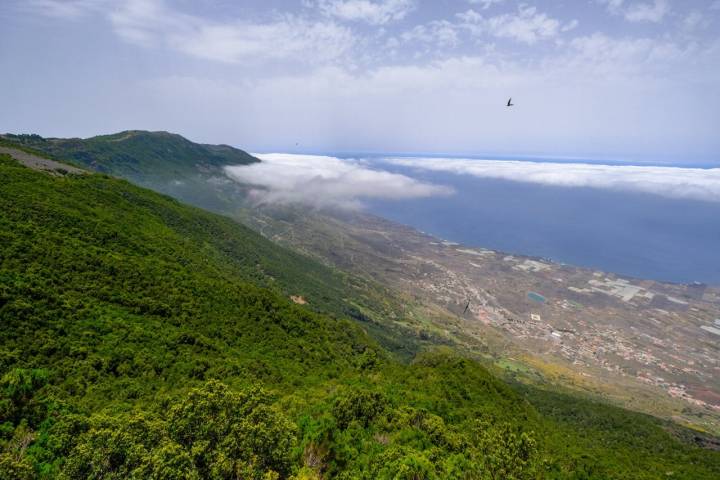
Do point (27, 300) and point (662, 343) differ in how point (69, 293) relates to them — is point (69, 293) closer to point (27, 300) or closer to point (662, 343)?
point (27, 300)

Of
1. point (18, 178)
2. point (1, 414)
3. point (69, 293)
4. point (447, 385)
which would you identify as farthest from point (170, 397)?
point (18, 178)

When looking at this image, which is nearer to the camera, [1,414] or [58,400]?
[1,414]

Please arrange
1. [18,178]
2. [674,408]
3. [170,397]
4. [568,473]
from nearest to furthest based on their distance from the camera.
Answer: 1. [170,397]
2. [568,473]
3. [18,178]
4. [674,408]

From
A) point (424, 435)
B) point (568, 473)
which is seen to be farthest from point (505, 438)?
point (568, 473)

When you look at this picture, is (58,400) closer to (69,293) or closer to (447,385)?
(69,293)

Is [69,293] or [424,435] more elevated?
[69,293]

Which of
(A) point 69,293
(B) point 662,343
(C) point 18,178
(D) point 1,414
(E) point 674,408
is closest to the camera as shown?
(D) point 1,414

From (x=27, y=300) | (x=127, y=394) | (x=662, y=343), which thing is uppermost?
(x=27, y=300)
